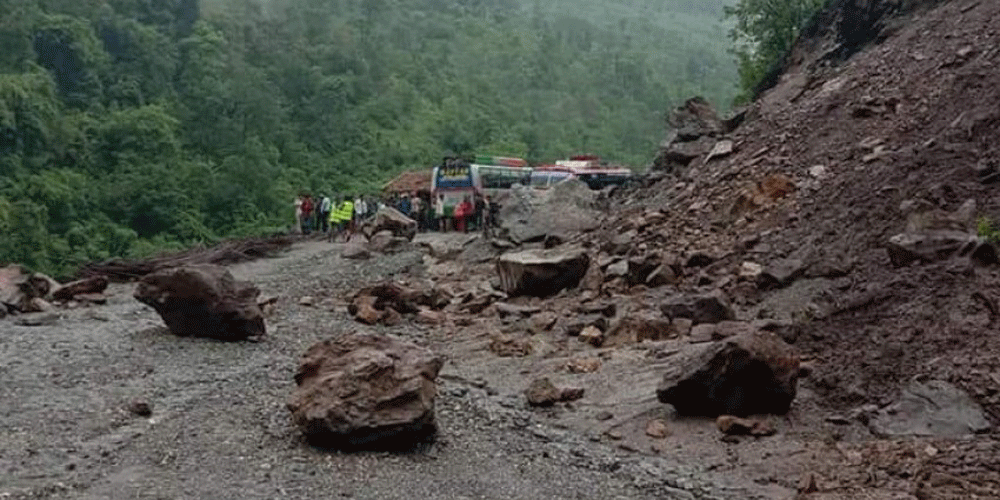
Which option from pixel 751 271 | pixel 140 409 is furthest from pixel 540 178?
pixel 140 409

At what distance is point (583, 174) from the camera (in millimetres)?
38281

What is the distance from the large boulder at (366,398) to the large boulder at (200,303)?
5139 millimetres

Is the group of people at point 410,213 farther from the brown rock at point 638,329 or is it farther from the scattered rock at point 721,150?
the brown rock at point 638,329

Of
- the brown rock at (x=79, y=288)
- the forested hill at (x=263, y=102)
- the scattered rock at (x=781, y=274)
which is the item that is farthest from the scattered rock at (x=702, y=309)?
the forested hill at (x=263, y=102)

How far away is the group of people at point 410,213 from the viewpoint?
34844 millimetres

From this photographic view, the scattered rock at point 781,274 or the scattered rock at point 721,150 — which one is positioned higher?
the scattered rock at point 721,150

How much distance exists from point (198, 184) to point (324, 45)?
3045 cm

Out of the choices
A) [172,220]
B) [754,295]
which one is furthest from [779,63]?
[172,220]

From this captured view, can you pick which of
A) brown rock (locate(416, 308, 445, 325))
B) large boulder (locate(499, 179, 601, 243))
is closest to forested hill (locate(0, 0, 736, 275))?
large boulder (locate(499, 179, 601, 243))

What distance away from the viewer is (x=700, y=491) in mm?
10312

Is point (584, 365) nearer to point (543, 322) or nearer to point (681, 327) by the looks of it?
point (681, 327)

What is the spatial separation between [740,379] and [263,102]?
48.0m

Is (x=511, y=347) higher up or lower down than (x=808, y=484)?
lower down

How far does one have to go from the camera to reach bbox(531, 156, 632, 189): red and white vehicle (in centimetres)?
3775
